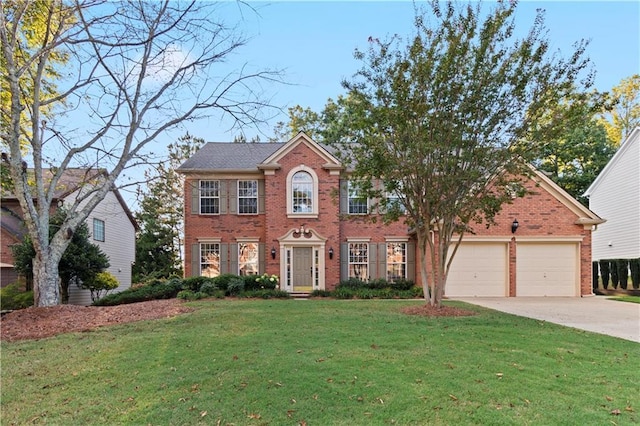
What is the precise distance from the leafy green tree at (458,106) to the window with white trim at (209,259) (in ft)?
31.7

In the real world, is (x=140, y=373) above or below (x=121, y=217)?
below

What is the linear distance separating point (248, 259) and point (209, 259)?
1.74 meters

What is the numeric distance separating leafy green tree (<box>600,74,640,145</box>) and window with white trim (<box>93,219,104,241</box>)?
3377 cm

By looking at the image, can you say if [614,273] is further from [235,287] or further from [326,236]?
[235,287]

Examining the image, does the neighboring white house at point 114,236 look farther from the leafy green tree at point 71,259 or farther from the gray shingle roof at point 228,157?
the gray shingle roof at point 228,157

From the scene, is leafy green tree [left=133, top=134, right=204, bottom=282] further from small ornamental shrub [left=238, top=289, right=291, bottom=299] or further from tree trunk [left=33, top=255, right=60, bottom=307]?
tree trunk [left=33, top=255, right=60, bottom=307]

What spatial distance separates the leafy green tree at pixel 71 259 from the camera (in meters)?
14.3

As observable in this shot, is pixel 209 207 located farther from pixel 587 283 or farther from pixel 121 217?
pixel 587 283

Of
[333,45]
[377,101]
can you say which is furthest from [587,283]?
[333,45]

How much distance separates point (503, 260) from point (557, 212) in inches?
115

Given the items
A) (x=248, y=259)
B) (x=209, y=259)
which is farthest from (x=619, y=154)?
(x=209, y=259)

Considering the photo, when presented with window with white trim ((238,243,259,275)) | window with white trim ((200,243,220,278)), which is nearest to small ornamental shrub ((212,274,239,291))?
window with white trim ((238,243,259,275))

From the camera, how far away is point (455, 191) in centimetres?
969

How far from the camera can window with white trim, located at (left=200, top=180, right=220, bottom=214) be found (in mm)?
17297
